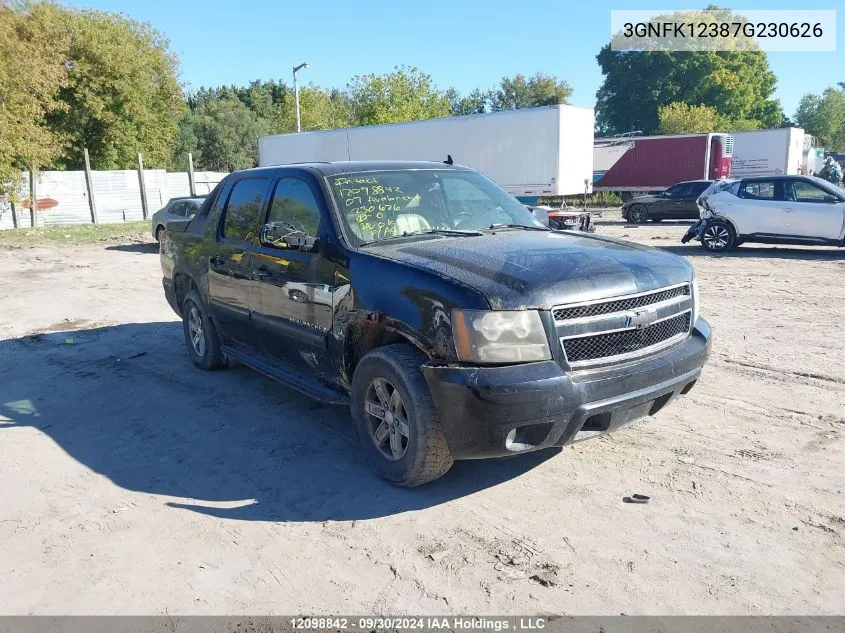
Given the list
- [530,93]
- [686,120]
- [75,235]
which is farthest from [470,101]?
[75,235]

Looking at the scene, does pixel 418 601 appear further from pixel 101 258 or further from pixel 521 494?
pixel 101 258

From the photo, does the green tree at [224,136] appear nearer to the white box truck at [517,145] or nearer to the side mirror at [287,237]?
the white box truck at [517,145]

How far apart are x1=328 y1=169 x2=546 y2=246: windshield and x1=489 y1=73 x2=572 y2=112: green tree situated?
71154 millimetres

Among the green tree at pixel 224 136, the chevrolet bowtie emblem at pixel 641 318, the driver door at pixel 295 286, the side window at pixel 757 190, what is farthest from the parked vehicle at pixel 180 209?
the green tree at pixel 224 136

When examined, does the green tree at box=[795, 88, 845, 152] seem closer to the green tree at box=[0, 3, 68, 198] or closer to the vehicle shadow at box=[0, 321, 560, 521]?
the green tree at box=[0, 3, 68, 198]

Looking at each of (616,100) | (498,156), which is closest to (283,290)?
(498,156)

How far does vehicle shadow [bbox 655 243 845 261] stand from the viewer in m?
14.0

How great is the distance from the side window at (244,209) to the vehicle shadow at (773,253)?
402 inches

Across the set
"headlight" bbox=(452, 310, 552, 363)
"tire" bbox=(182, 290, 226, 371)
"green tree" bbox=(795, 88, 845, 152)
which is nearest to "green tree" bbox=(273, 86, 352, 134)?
"tire" bbox=(182, 290, 226, 371)

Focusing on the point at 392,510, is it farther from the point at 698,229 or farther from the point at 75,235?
the point at 75,235

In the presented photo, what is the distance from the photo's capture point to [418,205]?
4.78m

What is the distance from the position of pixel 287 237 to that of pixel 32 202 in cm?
2600

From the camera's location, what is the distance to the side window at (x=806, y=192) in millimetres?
13766

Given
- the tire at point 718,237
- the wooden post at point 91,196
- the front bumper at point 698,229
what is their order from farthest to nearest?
the wooden post at point 91,196
the front bumper at point 698,229
the tire at point 718,237
